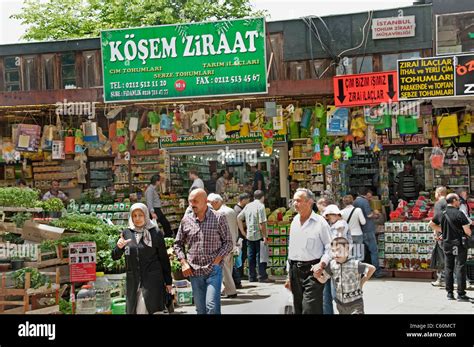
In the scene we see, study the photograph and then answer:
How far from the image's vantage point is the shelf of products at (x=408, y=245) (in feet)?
37.4

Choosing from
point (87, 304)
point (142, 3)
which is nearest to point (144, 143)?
point (87, 304)

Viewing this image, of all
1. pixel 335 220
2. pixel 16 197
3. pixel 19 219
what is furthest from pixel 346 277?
pixel 16 197

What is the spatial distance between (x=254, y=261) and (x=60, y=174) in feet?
20.4

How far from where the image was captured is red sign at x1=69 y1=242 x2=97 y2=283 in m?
8.09

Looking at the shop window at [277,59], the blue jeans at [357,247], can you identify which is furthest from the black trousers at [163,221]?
the blue jeans at [357,247]

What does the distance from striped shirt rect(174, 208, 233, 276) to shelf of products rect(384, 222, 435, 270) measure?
5638 mm

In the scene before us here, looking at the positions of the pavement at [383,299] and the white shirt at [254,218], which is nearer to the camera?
the pavement at [383,299]

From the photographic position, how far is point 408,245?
11531 millimetres

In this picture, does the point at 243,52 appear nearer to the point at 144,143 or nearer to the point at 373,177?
the point at 144,143

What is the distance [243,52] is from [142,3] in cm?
1490

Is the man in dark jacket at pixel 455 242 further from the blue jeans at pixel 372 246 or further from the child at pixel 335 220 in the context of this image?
the child at pixel 335 220

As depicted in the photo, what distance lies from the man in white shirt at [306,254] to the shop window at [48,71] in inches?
300
